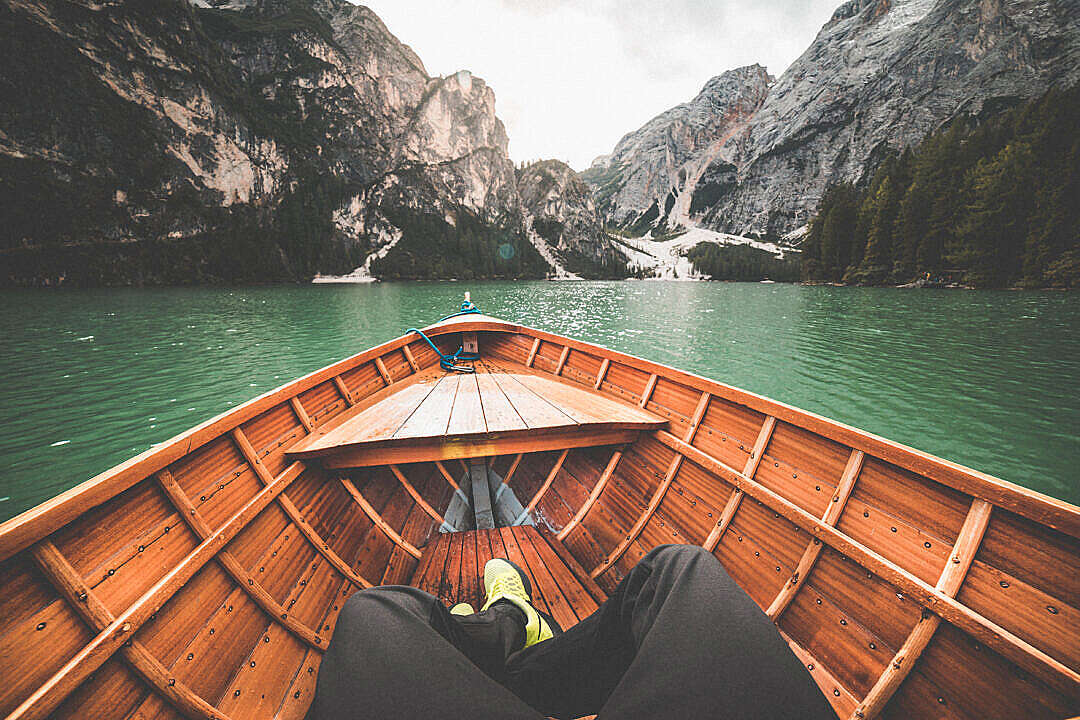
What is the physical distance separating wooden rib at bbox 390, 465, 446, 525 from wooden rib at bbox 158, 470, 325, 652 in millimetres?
1402

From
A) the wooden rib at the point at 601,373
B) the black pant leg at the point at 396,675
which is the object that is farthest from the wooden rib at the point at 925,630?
the wooden rib at the point at 601,373

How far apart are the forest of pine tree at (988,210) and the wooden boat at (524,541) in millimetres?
46739

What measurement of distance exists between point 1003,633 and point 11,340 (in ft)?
91.5

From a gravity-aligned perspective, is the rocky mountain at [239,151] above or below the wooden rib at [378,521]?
above

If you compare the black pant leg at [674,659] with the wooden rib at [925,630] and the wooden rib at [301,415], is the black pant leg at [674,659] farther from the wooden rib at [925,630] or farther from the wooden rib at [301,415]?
the wooden rib at [301,415]

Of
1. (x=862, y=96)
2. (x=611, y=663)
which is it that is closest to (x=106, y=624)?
(x=611, y=663)

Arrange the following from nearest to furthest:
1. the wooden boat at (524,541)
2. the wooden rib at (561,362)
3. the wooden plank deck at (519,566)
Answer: the wooden boat at (524,541) < the wooden plank deck at (519,566) < the wooden rib at (561,362)

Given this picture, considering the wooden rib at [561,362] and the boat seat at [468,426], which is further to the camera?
the wooden rib at [561,362]

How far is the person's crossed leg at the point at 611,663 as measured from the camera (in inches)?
39.6

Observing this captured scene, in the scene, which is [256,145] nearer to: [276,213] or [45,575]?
[276,213]

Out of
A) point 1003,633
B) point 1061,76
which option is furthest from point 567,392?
point 1061,76

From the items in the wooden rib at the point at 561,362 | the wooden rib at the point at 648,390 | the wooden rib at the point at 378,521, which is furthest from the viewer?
the wooden rib at the point at 561,362

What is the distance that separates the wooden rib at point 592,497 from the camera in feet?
11.3

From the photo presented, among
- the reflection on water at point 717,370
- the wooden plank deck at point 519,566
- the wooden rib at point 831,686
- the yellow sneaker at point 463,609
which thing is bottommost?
the reflection on water at point 717,370
